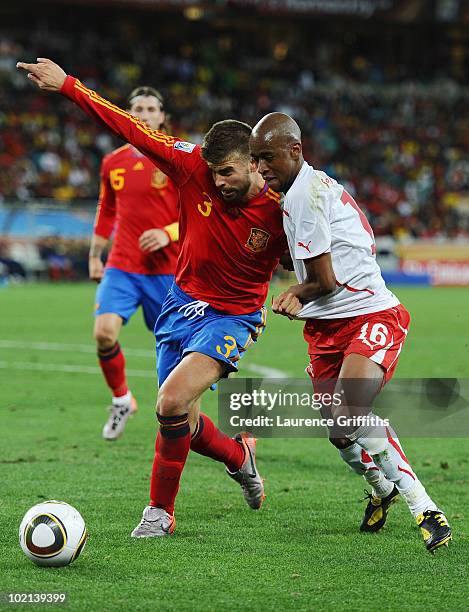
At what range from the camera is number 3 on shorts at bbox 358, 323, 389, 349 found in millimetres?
5375

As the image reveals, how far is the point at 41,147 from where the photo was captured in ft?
112

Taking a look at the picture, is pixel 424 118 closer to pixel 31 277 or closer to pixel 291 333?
pixel 31 277

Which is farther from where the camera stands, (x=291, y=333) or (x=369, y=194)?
(x=369, y=194)

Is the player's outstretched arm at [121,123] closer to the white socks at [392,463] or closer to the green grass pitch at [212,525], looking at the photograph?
the white socks at [392,463]

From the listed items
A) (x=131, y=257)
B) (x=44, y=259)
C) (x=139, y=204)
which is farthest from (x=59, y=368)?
(x=44, y=259)

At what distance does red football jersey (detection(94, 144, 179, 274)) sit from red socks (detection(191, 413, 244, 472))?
2757 mm

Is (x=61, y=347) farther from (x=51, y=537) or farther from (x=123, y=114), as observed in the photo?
(x=51, y=537)

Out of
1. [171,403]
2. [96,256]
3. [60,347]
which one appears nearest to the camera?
[171,403]

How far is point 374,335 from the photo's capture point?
5.40 meters

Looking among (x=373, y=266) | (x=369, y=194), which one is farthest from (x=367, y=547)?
(x=369, y=194)

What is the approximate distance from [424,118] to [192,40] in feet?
32.0

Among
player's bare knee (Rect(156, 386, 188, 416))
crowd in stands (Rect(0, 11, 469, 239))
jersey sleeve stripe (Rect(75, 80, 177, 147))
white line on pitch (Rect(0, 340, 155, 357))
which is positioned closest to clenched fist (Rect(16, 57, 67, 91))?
jersey sleeve stripe (Rect(75, 80, 177, 147))

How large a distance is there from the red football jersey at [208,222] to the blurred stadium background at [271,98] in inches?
959

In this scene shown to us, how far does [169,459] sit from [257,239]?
4.18 ft
